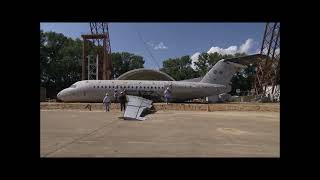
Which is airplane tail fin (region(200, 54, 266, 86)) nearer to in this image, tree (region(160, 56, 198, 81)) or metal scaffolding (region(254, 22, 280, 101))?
metal scaffolding (region(254, 22, 280, 101))

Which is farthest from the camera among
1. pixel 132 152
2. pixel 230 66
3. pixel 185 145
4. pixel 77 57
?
pixel 77 57

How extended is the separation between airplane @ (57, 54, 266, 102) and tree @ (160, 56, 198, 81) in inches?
1966

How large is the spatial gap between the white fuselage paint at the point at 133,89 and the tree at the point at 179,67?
5029 centimetres

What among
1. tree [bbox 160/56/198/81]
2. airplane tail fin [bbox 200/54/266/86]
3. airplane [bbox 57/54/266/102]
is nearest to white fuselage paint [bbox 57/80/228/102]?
airplane [bbox 57/54/266/102]

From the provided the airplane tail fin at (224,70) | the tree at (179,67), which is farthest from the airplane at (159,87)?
the tree at (179,67)

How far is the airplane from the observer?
129 ft

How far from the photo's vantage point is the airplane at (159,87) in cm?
3931

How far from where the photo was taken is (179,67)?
9969cm
